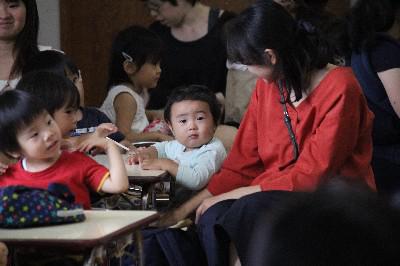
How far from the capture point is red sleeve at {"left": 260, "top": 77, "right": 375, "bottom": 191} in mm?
2732

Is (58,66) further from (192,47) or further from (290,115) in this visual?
(192,47)

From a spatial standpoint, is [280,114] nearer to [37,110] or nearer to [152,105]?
→ [37,110]

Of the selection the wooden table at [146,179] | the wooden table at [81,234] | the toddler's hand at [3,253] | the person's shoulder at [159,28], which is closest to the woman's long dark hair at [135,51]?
the person's shoulder at [159,28]

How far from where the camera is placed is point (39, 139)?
2.30 metres

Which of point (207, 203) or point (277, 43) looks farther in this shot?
point (207, 203)

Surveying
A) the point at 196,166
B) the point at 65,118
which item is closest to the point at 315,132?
the point at 196,166

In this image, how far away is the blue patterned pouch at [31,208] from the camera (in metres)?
2.07

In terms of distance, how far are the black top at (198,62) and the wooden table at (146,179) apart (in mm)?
1705

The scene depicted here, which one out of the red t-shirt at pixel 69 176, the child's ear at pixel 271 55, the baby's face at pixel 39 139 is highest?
the child's ear at pixel 271 55

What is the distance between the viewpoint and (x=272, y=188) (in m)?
2.83

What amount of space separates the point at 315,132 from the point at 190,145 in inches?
28.5

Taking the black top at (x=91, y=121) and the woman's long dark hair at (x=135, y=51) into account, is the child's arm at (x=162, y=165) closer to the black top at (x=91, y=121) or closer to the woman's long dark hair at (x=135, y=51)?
the black top at (x=91, y=121)

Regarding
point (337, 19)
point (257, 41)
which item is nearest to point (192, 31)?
point (337, 19)

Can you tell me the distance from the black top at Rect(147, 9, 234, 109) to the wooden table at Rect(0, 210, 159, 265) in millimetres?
2633
